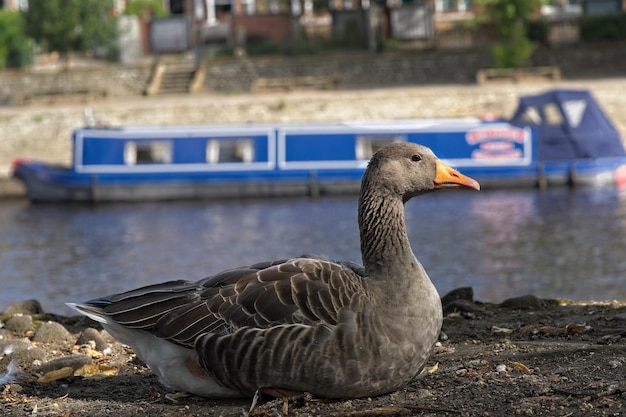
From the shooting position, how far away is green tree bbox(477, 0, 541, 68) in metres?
36.4

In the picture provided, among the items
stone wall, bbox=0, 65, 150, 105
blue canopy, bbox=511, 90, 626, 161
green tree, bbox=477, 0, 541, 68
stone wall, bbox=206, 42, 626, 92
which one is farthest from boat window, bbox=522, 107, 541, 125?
stone wall, bbox=0, 65, 150, 105

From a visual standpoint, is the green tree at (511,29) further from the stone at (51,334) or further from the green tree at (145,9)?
the stone at (51,334)

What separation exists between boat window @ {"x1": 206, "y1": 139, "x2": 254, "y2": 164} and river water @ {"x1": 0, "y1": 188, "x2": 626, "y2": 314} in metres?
1.31

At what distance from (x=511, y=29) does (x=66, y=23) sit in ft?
51.1

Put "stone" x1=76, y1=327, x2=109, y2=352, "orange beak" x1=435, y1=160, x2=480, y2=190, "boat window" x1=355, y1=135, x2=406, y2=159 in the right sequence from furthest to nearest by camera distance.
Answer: "boat window" x1=355, y1=135, x2=406, y2=159 < "stone" x1=76, y1=327, x2=109, y2=352 < "orange beak" x1=435, y1=160, x2=480, y2=190

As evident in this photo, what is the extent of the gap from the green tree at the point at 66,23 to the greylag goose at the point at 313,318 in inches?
1357

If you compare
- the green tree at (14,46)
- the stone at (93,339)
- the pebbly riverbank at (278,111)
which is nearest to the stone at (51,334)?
the stone at (93,339)

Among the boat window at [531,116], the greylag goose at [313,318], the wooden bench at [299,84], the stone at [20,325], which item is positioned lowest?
the boat window at [531,116]

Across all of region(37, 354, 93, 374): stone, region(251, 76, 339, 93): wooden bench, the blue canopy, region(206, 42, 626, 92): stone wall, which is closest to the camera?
region(37, 354, 93, 374): stone

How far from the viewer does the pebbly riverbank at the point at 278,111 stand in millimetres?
32562

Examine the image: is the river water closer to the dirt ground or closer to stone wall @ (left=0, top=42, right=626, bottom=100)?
the dirt ground

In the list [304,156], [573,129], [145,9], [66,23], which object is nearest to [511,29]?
[573,129]

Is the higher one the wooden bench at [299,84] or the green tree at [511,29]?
the green tree at [511,29]

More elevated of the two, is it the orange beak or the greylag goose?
the orange beak
